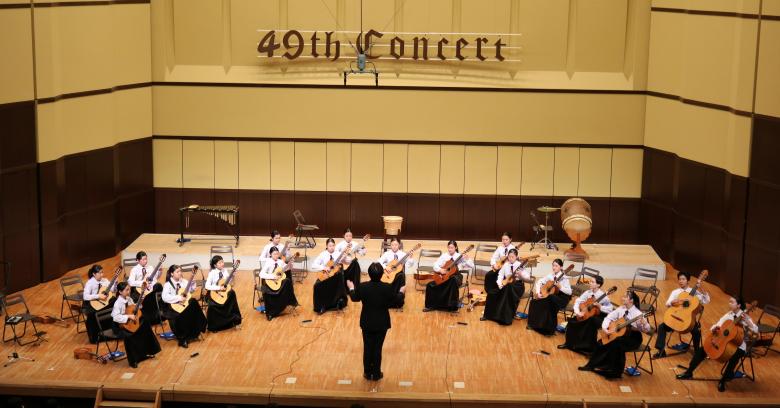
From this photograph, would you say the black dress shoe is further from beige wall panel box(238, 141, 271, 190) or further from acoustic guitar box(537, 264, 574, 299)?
beige wall panel box(238, 141, 271, 190)

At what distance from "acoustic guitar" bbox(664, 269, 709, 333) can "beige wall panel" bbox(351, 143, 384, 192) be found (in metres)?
8.14

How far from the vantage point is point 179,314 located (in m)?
15.8

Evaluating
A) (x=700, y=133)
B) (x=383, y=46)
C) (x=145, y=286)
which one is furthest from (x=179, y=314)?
(x=700, y=133)

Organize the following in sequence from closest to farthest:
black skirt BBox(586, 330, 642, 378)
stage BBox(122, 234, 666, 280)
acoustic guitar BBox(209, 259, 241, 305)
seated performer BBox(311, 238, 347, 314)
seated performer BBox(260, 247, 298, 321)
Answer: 1. black skirt BBox(586, 330, 642, 378)
2. acoustic guitar BBox(209, 259, 241, 305)
3. seated performer BBox(260, 247, 298, 321)
4. seated performer BBox(311, 238, 347, 314)
5. stage BBox(122, 234, 666, 280)

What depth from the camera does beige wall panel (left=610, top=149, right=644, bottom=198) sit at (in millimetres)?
21734

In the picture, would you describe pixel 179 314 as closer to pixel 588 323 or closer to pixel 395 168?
pixel 588 323

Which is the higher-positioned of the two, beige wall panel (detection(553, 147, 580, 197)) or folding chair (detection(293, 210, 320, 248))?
beige wall panel (detection(553, 147, 580, 197))

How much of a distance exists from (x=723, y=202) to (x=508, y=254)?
4.75 metres

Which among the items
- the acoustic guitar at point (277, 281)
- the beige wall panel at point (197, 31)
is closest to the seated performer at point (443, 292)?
the acoustic guitar at point (277, 281)

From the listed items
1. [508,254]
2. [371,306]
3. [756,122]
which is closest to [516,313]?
[508,254]

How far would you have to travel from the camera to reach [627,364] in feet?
50.2

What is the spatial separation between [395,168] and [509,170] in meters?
2.55

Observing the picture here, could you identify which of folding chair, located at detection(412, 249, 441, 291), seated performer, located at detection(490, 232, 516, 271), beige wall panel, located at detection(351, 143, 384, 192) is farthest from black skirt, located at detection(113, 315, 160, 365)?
beige wall panel, located at detection(351, 143, 384, 192)

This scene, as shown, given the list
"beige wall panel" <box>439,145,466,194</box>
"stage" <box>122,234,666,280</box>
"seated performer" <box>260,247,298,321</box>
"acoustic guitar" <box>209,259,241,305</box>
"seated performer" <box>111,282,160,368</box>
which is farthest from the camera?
"beige wall panel" <box>439,145,466,194</box>
